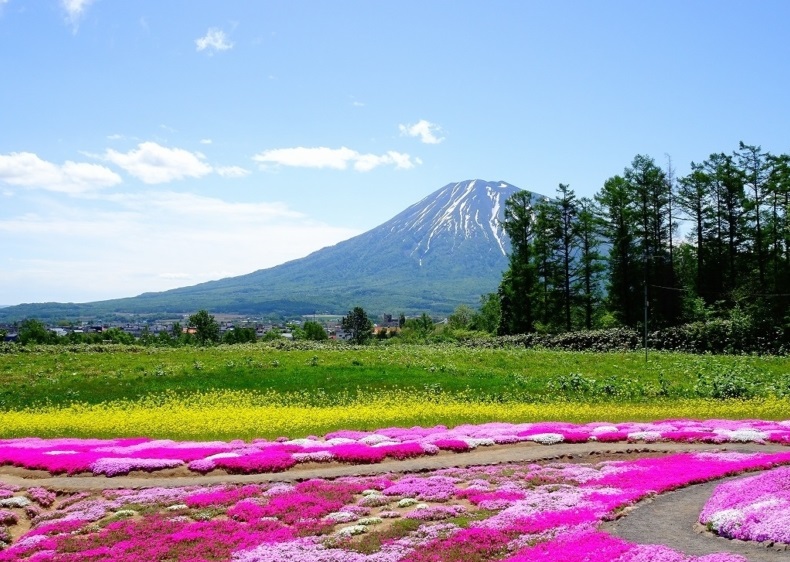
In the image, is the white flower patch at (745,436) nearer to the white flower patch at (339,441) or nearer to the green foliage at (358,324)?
the white flower patch at (339,441)

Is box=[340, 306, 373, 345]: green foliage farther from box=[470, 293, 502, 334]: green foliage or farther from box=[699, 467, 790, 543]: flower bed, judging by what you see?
box=[699, 467, 790, 543]: flower bed

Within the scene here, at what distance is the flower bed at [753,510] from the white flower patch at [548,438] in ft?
27.1

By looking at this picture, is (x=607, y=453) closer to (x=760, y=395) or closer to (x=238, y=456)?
(x=238, y=456)

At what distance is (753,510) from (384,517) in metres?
7.17

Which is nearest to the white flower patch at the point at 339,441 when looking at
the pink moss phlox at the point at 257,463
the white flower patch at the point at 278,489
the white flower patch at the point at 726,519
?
the pink moss phlox at the point at 257,463

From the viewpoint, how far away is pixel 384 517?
46.3ft

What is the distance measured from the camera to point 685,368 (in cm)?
4019

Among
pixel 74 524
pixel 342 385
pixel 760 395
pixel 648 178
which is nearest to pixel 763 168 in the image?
pixel 648 178

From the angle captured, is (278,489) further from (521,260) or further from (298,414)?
(521,260)

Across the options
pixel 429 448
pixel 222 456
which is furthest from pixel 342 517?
pixel 429 448

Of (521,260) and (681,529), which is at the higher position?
(521,260)

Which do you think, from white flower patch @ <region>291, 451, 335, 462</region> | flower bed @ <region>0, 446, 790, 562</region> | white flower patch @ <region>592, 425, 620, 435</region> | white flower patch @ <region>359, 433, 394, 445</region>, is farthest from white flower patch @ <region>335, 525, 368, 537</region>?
white flower patch @ <region>592, 425, 620, 435</region>

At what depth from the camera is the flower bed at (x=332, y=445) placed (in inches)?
760

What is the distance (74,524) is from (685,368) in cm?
3607
